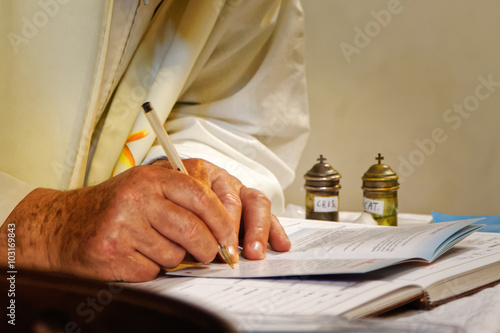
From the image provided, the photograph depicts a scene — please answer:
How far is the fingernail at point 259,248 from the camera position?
0.77 metres

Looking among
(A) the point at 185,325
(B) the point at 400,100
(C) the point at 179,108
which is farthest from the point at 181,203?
(B) the point at 400,100

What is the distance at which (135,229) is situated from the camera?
65 cm

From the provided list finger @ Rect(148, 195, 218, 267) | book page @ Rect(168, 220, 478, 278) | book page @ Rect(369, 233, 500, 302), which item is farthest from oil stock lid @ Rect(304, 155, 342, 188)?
finger @ Rect(148, 195, 218, 267)

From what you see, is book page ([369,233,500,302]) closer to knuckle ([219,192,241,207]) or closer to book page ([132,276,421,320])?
book page ([132,276,421,320])

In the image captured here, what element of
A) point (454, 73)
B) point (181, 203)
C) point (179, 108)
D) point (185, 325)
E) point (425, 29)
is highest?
point (425, 29)

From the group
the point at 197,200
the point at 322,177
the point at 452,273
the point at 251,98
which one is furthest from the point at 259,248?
the point at 251,98

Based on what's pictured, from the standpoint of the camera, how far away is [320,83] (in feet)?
6.74

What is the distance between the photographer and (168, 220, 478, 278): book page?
0.64 metres

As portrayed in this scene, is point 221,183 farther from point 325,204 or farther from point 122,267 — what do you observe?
point 325,204

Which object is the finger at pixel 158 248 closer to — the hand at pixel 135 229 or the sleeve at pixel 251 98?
the hand at pixel 135 229

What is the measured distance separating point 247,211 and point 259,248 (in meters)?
0.09

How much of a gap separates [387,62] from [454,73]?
0.23 meters

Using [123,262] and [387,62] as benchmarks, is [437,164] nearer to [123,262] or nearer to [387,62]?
[387,62]

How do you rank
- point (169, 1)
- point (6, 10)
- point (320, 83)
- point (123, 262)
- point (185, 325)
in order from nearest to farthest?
point (185, 325) → point (123, 262) → point (6, 10) → point (169, 1) → point (320, 83)
